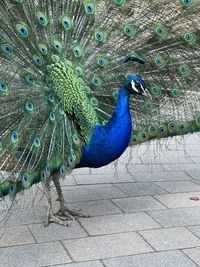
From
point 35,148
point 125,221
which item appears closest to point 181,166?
Result: point 125,221

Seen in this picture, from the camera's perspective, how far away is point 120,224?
3.48 meters

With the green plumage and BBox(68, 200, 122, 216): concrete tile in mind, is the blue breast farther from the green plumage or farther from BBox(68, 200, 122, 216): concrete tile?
BBox(68, 200, 122, 216): concrete tile

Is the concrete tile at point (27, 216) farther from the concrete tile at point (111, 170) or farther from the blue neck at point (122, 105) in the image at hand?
the concrete tile at point (111, 170)

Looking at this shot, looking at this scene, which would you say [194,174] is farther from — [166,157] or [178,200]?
[178,200]

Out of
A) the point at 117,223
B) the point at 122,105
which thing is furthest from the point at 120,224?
the point at 122,105

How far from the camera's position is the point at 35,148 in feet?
10.3

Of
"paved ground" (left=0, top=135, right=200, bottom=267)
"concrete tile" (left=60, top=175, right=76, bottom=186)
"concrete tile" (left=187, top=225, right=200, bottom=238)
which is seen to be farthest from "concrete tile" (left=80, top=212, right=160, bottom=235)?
"concrete tile" (left=60, top=175, right=76, bottom=186)

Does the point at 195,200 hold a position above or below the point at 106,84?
below

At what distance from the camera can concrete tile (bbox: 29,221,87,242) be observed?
128 inches

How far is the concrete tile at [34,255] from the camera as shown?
287cm

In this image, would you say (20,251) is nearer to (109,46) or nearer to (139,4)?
(109,46)

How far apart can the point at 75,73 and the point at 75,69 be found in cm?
3

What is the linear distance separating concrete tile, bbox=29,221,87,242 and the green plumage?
0.35 meters

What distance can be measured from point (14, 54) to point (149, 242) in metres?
1.50
